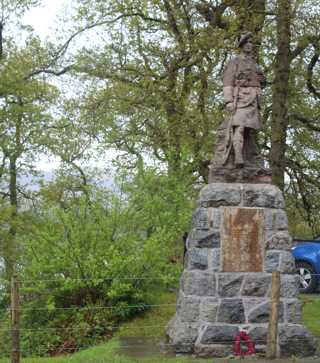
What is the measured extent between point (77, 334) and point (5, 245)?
9705mm

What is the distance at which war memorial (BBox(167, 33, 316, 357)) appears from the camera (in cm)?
1060

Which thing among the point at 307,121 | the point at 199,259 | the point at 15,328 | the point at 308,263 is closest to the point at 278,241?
the point at 199,259

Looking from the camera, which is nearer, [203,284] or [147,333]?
[203,284]

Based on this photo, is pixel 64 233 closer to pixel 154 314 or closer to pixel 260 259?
pixel 154 314

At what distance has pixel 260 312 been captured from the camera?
10.6m

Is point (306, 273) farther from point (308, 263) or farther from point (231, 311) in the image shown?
point (231, 311)

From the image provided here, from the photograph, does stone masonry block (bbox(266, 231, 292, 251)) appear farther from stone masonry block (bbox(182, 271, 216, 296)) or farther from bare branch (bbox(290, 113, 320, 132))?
bare branch (bbox(290, 113, 320, 132))

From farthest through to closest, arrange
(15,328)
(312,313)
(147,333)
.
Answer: (312,313)
(147,333)
(15,328)

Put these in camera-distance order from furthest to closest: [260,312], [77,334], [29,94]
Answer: [29,94] < [77,334] < [260,312]

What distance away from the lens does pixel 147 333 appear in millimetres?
13375

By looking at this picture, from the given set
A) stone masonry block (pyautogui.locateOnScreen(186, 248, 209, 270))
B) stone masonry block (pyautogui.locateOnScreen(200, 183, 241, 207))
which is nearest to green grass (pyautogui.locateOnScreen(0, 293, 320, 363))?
stone masonry block (pyautogui.locateOnScreen(186, 248, 209, 270))

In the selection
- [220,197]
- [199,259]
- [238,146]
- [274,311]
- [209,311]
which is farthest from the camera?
[238,146]

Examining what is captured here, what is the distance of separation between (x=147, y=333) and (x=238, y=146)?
4.14 m

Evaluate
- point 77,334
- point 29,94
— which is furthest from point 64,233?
point 29,94
